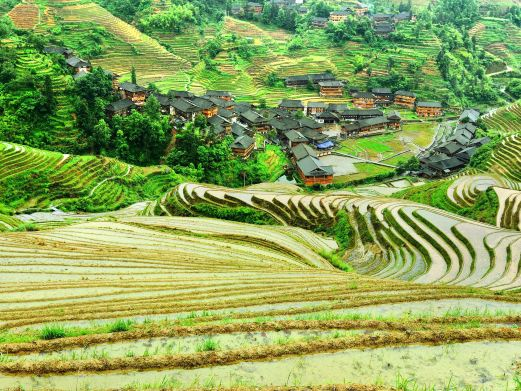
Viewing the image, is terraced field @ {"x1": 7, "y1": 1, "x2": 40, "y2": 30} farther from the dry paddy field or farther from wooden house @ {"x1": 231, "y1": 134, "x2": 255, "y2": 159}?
the dry paddy field

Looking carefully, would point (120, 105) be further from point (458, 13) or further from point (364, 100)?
point (458, 13)

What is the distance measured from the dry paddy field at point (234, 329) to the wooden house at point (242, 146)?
2939 centimetres

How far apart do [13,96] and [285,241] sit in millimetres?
32505

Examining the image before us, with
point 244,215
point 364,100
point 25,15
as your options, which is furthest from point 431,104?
point 25,15

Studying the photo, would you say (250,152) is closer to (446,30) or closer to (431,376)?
(431,376)

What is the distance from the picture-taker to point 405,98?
67.3m

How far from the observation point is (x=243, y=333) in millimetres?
7980

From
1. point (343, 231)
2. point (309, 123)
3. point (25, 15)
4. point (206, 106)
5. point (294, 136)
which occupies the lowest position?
point (294, 136)

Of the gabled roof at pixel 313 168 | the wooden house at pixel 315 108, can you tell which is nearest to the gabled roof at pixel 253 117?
the wooden house at pixel 315 108

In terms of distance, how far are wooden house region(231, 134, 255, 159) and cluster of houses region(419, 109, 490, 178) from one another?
18.9 m

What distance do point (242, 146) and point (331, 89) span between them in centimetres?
2958

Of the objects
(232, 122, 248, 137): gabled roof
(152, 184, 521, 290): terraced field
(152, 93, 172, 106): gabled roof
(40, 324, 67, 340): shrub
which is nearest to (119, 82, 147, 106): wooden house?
(152, 93, 172, 106): gabled roof

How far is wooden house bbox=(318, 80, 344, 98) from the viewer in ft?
222

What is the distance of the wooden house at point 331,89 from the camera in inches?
2662
